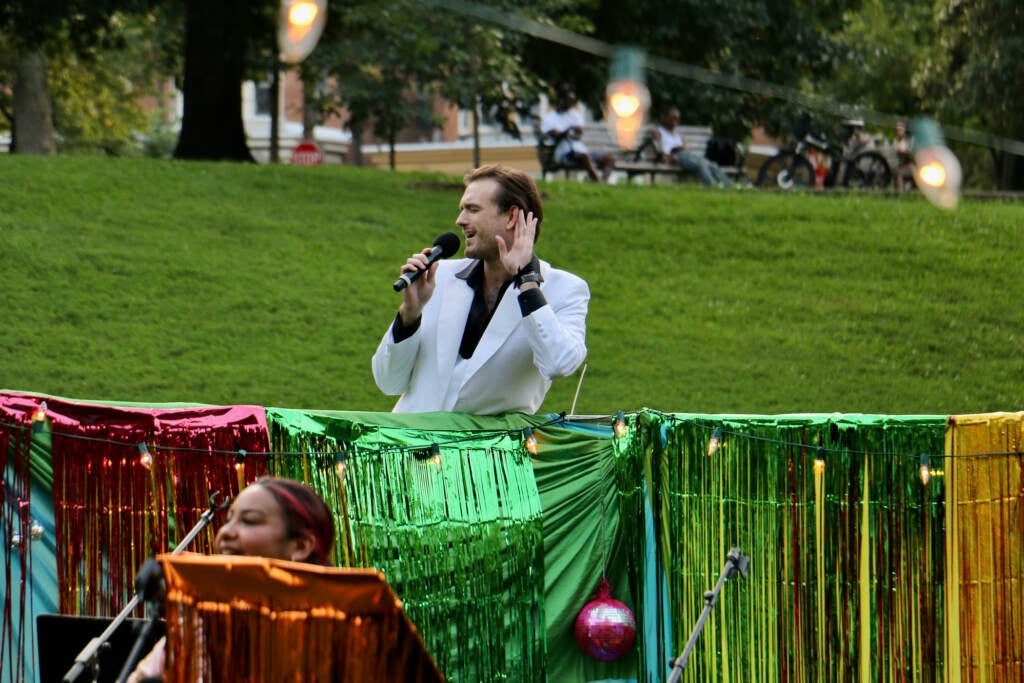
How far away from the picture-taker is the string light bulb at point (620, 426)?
16.3ft

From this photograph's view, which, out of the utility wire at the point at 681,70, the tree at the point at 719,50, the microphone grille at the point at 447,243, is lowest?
the microphone grille at the point at 447,243

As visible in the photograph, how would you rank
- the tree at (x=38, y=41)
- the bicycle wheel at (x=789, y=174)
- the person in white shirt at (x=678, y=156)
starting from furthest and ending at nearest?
the bicycle wheel at (x=789, y=174) → the person in white shirt at (x=678, y=156) → the tree at (x=38, y=41)

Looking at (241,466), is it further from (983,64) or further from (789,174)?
(983,64)

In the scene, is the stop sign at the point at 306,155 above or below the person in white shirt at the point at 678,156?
above

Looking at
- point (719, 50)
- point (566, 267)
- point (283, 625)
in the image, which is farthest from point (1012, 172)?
point (283, 625)

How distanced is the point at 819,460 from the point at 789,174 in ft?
53.8

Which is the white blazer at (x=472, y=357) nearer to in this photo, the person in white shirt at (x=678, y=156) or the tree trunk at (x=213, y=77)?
the tree trunk at (x=213, y=77)

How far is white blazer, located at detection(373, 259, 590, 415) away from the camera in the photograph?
524 cm

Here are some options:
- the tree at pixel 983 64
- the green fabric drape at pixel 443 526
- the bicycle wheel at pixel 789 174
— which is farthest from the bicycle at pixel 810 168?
the green fabric drape at pixel 443 526

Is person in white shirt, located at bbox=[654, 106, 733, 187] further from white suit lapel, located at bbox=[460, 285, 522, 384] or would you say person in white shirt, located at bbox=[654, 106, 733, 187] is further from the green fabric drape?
the green fabric drape

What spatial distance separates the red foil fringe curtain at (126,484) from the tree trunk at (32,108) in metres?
17.7

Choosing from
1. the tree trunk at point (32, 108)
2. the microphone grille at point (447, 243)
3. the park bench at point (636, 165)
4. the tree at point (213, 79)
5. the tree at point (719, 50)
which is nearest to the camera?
the microphone grille at point (447, 243)

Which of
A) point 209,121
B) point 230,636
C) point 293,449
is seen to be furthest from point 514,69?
point 230,636

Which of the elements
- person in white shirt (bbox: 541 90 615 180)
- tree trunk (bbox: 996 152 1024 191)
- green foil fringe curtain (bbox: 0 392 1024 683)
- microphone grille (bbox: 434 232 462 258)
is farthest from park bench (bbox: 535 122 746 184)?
green foil fringe curtain (bbox: 0 392 1024 683)
